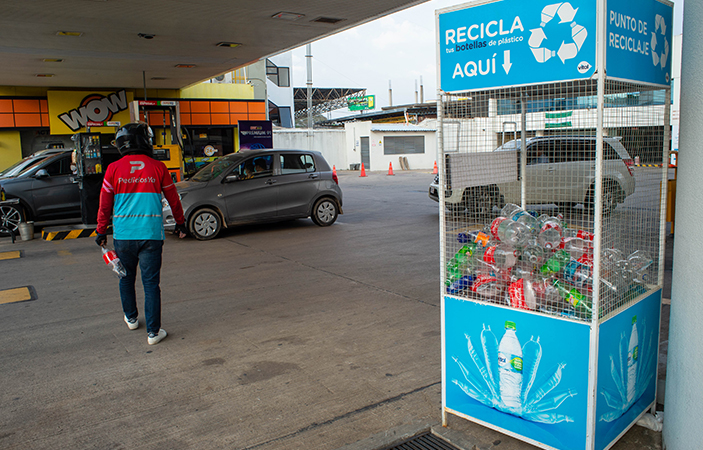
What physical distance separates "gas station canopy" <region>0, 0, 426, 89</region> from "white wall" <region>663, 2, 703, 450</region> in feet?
21.5

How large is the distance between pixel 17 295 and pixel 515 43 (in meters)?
6.39

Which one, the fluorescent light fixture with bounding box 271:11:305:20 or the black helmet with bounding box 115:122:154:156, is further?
the fluorescent light fixture with bounding box 271:11:305:20

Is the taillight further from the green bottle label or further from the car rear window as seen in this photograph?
the car rear window

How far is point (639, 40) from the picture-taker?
275 cm

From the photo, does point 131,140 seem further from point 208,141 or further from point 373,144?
point 373,144

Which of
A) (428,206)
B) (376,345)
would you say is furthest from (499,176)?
(428,206)

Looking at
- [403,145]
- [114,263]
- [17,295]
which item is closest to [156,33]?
[17,295]

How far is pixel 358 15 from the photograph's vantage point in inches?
369

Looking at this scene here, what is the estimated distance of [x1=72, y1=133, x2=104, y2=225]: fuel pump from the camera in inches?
431

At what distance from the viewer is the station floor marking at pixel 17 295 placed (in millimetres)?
6266

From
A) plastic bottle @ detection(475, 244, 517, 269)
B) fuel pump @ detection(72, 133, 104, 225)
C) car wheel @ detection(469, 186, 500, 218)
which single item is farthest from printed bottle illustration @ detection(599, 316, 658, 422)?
fuel pump @ detection(72, 133, 104, 225)

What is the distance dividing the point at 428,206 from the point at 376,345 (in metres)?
10.2

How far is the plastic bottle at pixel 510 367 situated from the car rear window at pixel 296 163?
331 inches

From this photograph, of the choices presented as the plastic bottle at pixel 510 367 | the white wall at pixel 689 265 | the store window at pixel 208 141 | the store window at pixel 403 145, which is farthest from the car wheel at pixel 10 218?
the store window at pixel 403 145
